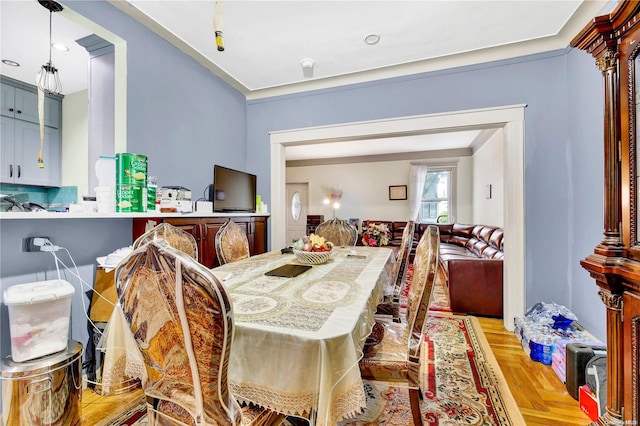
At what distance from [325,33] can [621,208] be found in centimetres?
233

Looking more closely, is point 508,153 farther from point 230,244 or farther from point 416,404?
point 230,244

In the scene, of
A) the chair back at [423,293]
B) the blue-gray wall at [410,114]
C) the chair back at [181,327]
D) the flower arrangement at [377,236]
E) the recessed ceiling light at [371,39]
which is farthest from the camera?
the flower arrangement at [377,236]

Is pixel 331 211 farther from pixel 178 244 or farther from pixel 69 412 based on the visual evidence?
pixel 69 412

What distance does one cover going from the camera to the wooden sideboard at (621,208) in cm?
97

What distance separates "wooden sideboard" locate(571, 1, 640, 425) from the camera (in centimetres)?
97

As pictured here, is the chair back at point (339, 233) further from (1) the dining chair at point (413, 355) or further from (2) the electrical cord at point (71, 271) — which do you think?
(2) the electrical cord at point (71, 271)

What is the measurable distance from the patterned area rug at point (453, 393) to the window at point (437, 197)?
4681 millimetres

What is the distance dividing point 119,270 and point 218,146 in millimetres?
2644

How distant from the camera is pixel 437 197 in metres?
6.68

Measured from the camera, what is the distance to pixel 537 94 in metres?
2.58

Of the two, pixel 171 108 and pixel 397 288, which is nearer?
pixel 397 288

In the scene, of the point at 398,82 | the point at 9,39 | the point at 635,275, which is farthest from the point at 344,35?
the point at 9,39

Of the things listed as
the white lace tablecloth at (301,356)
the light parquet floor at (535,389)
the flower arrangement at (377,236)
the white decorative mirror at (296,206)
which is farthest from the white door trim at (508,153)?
the white decorative mirror at (296,206)

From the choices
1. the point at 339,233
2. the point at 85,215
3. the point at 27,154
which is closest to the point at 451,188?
the point at 339,233
